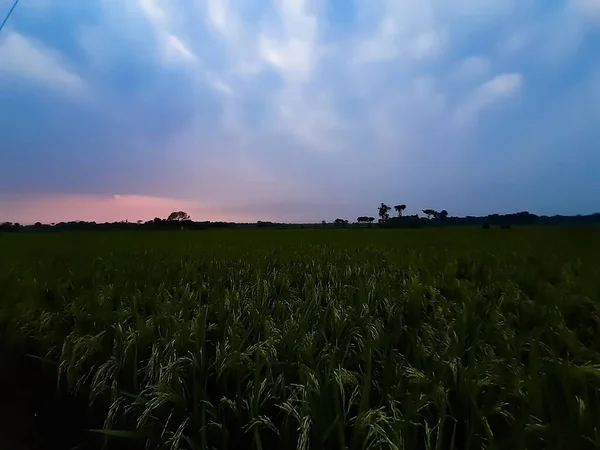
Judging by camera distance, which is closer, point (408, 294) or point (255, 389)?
point (255, 389)

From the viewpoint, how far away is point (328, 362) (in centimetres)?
210

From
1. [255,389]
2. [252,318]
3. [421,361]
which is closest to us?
[255,389]

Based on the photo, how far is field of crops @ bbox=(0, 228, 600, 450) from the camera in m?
1.62

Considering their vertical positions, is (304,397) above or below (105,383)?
above

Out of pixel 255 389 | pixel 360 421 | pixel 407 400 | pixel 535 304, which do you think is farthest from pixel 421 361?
pixel 535 304

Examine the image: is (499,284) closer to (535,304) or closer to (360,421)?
(535,304)

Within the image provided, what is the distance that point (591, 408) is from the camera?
1658mm

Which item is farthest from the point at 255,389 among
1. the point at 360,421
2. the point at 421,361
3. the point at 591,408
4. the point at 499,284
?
the point at 499,284

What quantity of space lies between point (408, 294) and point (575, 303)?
1373 mm

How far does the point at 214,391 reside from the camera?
212 centimetres

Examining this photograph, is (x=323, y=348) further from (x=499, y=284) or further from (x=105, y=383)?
(x=499, y=284)

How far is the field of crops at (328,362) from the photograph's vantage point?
5.32 feet

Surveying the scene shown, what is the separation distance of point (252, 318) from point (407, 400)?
143cm

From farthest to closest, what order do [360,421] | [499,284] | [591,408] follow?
[499,284] < [591,408] < [360,421]
